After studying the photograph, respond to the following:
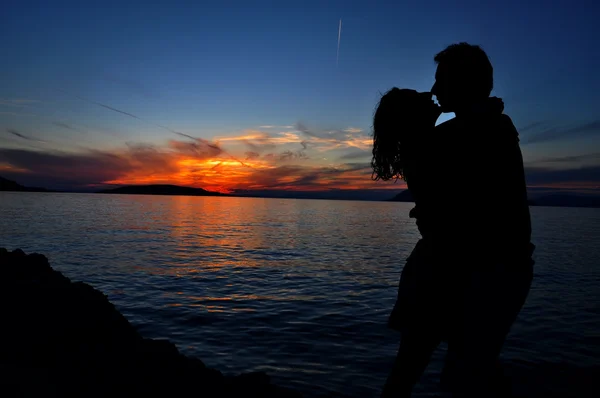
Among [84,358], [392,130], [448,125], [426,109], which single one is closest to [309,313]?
[84,358]

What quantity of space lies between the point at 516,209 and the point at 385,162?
93cm

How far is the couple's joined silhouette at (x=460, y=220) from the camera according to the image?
235 cm

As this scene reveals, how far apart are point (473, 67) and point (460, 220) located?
3.52ft

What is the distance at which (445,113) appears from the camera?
2.86 metres

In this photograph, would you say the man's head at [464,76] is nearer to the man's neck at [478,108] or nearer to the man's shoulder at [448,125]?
the man's neck at [478,108]

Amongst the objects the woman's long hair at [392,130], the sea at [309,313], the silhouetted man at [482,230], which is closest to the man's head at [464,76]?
the silhouetted man at [482,230]

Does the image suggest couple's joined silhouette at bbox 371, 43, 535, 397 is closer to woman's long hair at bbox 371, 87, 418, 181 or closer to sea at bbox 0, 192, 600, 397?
woman's long hair at bbox 371, 87, 418, 181

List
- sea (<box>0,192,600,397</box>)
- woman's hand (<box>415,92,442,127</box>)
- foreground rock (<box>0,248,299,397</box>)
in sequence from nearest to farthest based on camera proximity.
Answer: woman's hand (<box>415,92,442,127</box>), foreground rock (<box>0,248,299,397</box>), sea (<box>0,192,600,397</box>)

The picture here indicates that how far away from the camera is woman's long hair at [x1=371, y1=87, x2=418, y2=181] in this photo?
8.68ft

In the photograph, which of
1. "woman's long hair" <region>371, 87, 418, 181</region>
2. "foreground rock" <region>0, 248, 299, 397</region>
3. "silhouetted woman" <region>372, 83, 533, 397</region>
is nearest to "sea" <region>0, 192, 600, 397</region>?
"silhouetted woman" <region>372, 83, 533, 397</region>

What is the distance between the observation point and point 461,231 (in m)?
2.43

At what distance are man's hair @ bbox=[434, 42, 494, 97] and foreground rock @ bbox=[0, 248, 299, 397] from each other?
184 inches

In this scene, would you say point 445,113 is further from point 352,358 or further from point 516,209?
point 352,358

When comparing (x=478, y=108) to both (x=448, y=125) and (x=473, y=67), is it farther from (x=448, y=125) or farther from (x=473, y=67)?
(x=473, y=67)
